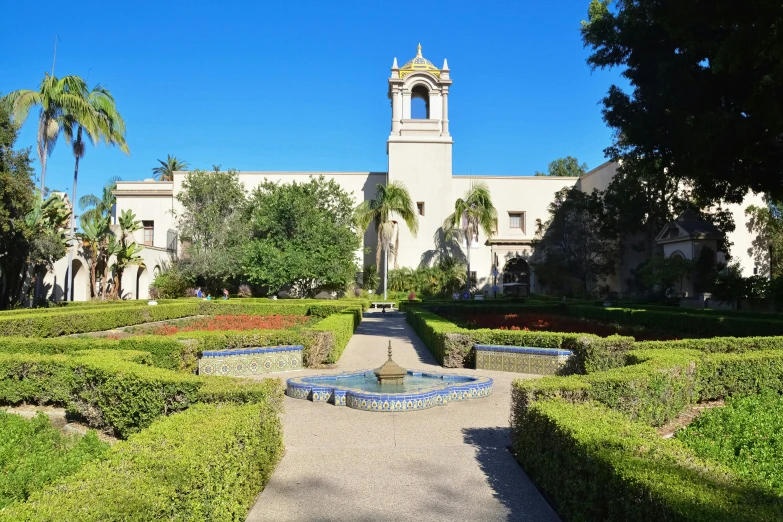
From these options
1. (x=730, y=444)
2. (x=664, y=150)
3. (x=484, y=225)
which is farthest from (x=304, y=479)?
Result: (x=484, y=225)

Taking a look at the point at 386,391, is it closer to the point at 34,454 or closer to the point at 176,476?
the point at 34,454

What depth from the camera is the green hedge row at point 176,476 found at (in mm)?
2600

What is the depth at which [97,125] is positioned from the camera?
82.2ft

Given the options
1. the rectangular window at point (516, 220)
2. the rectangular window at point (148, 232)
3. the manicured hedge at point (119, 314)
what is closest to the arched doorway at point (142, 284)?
the rectangular window at point (148, 232)

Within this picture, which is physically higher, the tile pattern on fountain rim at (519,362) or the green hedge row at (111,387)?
the green hedge row at (111,387)

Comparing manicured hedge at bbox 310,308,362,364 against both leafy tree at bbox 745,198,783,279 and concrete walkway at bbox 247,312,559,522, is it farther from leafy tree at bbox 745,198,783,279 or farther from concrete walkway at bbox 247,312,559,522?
leafy tree at bbox 745,198,783,279

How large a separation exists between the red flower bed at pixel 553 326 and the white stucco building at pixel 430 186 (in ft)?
53.9

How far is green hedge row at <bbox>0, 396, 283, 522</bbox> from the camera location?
8.53 feet

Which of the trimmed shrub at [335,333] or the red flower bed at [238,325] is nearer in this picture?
the trimmed shrub at [335,333]

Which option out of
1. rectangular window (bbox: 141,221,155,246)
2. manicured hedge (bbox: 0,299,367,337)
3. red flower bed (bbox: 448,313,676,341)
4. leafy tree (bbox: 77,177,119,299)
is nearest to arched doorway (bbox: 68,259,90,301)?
leafy tree (bbox: 77,177,119,299)

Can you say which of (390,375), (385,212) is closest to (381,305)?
(385,212)

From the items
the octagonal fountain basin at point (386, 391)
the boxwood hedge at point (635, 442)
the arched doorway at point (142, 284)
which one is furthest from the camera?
the arched doorway at point (142, 284)

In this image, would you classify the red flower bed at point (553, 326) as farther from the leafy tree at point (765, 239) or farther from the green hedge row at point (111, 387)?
the leafy tree at point (765, 239)

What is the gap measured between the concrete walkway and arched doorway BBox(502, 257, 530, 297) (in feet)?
95.6
